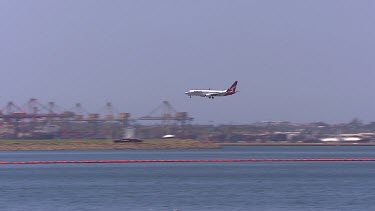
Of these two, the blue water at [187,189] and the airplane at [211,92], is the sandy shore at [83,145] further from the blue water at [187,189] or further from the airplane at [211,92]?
the blue water at [187,189]

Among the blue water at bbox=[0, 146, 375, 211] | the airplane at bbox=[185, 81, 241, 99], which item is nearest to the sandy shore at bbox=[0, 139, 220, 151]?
the airplane at bbox=[185, 81, 241, 99]

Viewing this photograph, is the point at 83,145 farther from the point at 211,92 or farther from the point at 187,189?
the point at 187,189

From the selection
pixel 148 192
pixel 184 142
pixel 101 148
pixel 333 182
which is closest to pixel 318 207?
pixel 148 192

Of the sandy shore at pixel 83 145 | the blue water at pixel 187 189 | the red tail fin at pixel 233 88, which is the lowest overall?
the blue water at pixel 187 189

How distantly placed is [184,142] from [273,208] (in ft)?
461

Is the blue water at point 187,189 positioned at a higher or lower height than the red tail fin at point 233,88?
lower

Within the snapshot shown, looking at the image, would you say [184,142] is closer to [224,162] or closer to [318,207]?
[224,162]

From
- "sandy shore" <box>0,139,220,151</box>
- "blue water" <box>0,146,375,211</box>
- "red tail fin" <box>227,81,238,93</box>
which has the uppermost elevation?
"red tail fin" <box>227,81,238,93</box>

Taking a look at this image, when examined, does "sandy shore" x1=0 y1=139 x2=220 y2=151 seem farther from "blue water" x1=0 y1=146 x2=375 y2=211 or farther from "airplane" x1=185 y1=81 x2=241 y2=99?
"blue water" x1=0 y1=146 x2=375 y2=211

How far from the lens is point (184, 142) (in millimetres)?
185000

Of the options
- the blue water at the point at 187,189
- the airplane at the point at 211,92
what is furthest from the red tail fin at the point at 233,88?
the blue water at the point at 187,189

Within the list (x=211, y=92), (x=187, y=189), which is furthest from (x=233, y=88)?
(x=187, y=189)

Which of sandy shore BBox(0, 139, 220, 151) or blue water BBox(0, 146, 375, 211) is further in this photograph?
sandy shore BBox(0, 139, 220, 151)

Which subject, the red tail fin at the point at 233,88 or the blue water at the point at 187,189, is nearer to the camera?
the blue water at the point at 187,189
